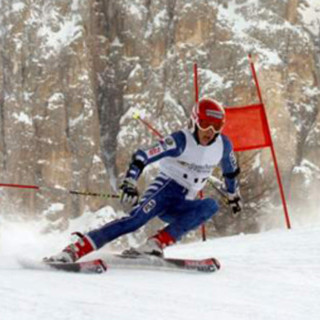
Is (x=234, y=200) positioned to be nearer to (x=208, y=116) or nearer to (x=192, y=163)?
(x=192, y=163)

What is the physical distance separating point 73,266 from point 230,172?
197 cm

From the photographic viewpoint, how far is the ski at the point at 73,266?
4.22 meters

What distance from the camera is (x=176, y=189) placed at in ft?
16.8

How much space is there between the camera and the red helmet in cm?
491

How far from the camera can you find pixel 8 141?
43.4 metres

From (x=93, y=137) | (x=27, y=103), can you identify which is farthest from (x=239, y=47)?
(x=27, y=103)

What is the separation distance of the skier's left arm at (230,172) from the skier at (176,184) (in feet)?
0.11

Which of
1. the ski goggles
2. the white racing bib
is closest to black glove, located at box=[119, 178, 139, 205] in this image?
the white racing bib

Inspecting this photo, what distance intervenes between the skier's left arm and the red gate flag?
17.8 feet

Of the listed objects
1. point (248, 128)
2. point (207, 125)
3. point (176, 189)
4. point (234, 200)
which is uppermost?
point (248, 128)

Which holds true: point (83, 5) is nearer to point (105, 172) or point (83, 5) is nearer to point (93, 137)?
point (93, 137)

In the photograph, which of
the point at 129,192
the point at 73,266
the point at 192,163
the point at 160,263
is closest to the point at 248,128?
the point at 192,163

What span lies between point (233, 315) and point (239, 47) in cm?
4027

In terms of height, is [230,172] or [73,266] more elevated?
[230,172]
